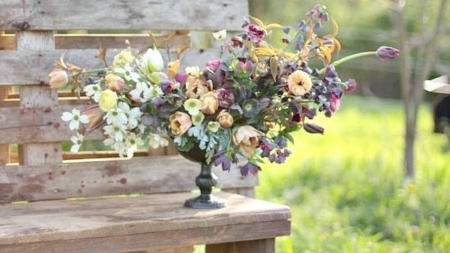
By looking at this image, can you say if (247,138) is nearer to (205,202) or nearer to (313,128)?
(313,128)

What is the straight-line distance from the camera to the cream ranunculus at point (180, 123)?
2.68m

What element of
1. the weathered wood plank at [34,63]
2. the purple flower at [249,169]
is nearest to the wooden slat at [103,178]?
the weathered wood plank at [34,63]

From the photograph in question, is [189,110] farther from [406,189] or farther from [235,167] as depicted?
[406,189]

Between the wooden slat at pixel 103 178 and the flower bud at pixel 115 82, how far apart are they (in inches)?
20.3

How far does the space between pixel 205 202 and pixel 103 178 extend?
460 millimetres

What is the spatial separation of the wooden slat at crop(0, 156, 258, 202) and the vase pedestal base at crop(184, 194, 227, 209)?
37 centimetres

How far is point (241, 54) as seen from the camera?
280 centimetres

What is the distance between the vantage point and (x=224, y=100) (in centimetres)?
270

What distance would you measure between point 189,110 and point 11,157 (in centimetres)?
113

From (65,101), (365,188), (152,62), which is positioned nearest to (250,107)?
(152,62)

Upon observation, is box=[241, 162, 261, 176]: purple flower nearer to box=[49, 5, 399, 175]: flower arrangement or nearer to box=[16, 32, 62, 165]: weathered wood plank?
box=[49, 5, 399, 175]: flower arrangement

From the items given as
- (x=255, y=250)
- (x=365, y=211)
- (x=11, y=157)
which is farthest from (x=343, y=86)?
(x=365, y=211)

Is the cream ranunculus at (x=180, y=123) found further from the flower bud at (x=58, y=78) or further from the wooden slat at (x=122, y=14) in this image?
the wooden slat at (x=122, y=14)

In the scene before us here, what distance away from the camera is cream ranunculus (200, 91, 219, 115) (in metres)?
2.67
